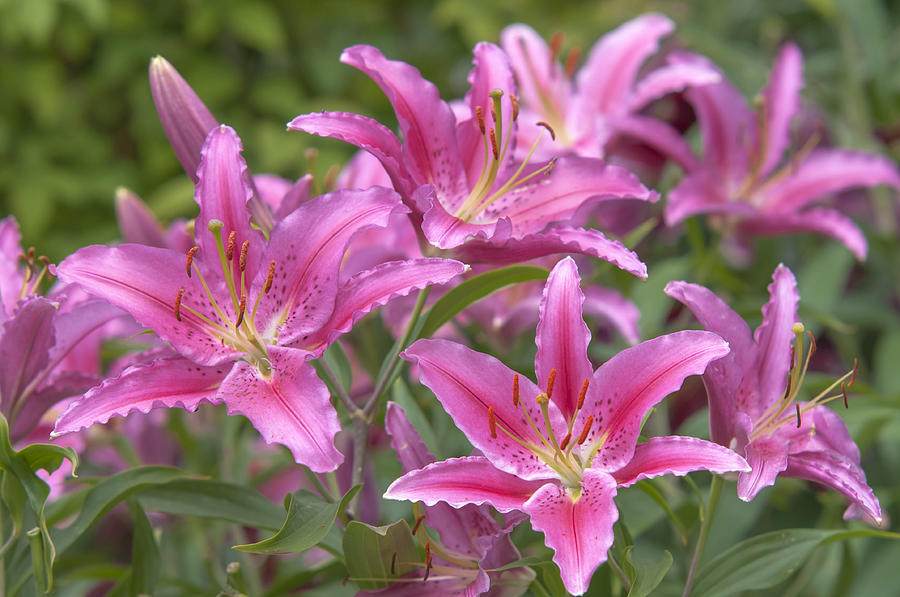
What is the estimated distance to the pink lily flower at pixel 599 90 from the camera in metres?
0.85

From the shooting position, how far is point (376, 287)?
516 millimetres

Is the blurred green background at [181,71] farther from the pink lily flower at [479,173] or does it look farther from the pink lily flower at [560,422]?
the pink lily flower at [560,422]

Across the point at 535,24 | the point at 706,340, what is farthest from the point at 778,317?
the point at 535,24

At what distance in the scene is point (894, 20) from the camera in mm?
1555

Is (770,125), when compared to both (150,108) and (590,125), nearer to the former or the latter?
(590,125)

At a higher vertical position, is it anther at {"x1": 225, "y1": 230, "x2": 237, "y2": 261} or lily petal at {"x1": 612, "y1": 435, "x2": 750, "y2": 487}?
anther at {"x1": 225, "y1": 230, "x2": 237, "y2": 261}

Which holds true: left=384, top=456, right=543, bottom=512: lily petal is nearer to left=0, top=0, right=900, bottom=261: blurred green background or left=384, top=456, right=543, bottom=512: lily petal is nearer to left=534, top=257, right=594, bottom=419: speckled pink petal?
left=534, top=257, right=594, bottom=419: speckled pink petal

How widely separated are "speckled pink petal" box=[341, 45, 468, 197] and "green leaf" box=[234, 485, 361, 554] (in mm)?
199

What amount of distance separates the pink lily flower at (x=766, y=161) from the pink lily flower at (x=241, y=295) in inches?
17.6

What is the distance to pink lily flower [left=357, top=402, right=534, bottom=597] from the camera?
52 centimetres

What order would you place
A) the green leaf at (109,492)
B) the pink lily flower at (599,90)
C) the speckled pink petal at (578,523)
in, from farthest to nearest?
the pink lily flower at (599,90) → the green leaf at (109,492) → the speckled pink petal at (578,523)

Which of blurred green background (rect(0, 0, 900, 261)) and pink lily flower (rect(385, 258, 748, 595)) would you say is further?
blurred green background (rect(0, 0, 900, 261))

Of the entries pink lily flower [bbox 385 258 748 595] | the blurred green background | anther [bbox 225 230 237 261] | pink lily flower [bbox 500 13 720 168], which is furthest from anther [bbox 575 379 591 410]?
the blurred green background

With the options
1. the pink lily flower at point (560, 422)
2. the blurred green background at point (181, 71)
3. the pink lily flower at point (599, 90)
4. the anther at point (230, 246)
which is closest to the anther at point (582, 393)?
the pink lily flower at point (560, 422)
